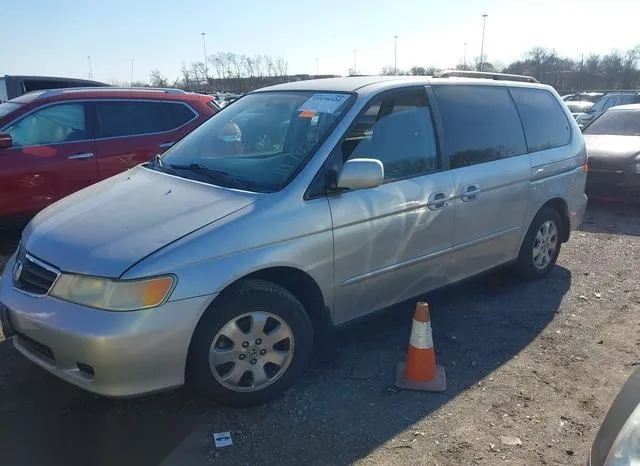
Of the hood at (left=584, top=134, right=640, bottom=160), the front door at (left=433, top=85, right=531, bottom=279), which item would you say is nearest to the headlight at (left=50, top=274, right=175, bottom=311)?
the front door at (left=433, top=85, right=531, bottom=279)

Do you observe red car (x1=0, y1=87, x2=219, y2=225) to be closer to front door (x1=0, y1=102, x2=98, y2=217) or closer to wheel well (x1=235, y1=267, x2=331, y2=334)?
front door (x1=0, y1=102, x2=98, y2=217)

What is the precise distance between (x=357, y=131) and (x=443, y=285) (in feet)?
4.58

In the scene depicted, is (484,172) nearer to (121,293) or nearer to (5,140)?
(121,293)

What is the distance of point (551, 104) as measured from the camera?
522 cm

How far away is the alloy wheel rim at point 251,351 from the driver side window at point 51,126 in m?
4.25

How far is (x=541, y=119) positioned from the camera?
499 centimetres

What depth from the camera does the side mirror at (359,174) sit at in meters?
3.22

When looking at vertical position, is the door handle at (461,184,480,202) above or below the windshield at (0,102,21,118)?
below

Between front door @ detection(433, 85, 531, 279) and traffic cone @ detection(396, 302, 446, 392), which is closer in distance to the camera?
traffic cone @ detection(396, 302, 446, 392)

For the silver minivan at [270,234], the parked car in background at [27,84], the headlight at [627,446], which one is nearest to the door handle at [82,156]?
the silver minivan at [270,234]

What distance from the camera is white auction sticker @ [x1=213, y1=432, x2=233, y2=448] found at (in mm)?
2881

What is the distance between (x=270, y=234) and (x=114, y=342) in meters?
0.94

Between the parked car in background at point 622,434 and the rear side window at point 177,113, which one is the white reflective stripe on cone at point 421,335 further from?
the rear side window at point 177,113

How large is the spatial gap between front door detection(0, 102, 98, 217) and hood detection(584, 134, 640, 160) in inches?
260
